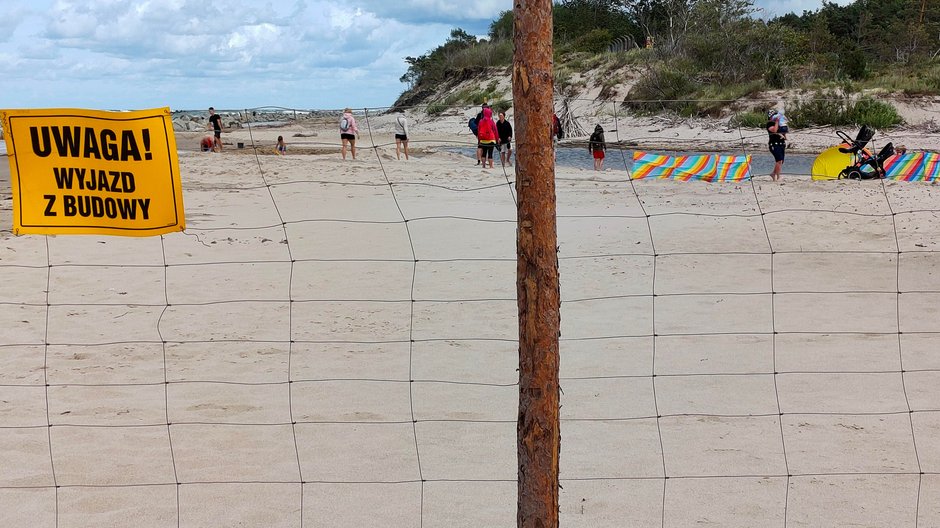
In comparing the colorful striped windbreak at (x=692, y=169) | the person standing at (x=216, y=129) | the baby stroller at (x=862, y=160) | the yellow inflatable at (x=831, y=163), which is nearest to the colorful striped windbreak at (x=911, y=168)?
the baby stroller at (x=862, y=160)

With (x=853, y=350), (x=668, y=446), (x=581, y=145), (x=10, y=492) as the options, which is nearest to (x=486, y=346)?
(x=668, y=446)

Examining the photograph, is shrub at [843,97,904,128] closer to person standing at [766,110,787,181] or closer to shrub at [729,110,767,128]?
shrub at [729,110,767,128]

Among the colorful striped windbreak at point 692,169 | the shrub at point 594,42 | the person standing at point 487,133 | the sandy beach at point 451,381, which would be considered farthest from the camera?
the shrub at point 594,42

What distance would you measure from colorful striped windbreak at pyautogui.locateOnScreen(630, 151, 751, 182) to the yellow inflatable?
3.84ft

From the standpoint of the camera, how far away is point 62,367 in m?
6.56

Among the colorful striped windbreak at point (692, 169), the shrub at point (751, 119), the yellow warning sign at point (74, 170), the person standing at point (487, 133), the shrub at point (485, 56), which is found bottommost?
the colorful striped windbreak at point (692, 169)

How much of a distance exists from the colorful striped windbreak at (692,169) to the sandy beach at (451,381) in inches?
181

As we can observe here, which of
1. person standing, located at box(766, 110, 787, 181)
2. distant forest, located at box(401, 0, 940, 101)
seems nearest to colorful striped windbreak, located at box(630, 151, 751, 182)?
person standing, located at box(766, 110, 787, 181)

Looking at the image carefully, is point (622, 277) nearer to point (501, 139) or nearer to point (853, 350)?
point (853, 350)

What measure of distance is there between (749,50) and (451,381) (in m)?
29.9

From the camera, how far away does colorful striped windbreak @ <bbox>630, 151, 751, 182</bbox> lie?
632 inches

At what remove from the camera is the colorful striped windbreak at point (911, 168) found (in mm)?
15188

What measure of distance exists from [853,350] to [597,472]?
308 cm

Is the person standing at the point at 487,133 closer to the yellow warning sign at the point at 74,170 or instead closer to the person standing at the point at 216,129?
the person standing at the point at 216,129
